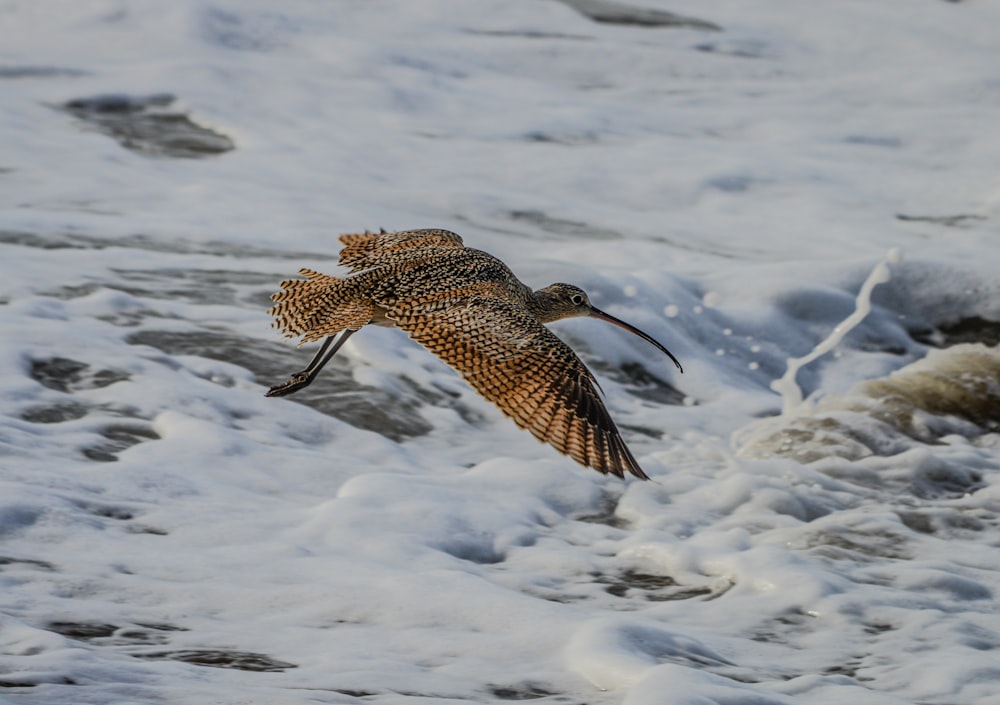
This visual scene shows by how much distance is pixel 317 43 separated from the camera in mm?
12961

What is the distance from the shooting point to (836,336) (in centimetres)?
837

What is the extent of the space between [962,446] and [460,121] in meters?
5.99

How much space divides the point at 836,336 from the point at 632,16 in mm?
7486

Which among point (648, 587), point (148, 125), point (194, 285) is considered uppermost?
point (148, 125)

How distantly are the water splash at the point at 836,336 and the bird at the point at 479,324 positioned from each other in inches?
98.8

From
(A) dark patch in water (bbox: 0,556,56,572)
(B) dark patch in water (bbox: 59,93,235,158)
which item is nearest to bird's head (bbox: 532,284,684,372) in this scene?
(A) dark patch in water (bbox: 0,556,56,572)

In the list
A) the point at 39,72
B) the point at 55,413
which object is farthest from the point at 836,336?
the point at 39,72

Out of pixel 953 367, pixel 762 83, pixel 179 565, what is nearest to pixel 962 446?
pixel 953 367

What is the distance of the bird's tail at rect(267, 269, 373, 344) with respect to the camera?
15.7 feet

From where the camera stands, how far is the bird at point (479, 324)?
425cm

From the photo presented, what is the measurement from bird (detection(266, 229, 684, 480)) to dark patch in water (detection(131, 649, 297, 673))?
0.99 metres

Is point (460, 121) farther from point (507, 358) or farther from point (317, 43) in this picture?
point (507, 358)

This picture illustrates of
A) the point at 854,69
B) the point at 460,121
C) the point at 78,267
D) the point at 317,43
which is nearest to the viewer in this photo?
the point at 78,267

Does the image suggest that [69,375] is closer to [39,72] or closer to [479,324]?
[479,324]
